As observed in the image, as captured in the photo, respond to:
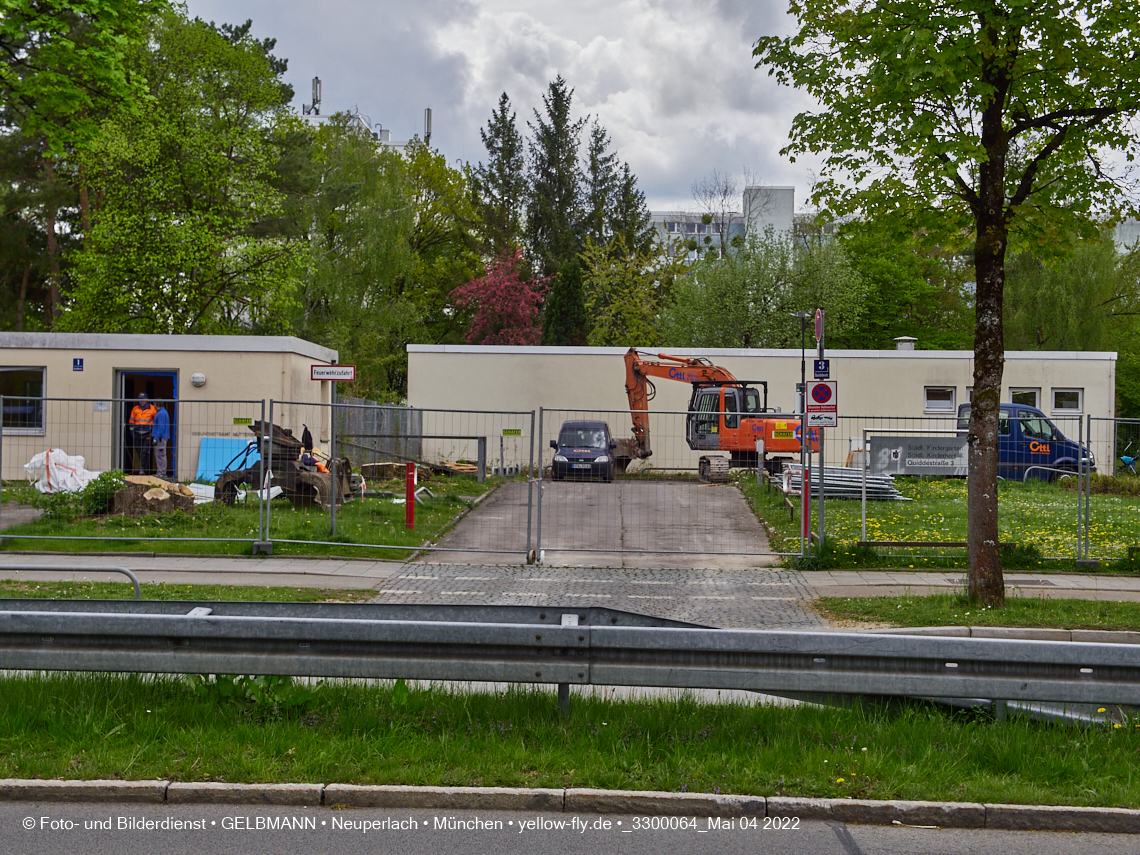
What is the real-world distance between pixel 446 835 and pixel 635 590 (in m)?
7.92

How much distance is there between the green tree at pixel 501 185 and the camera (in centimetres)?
5909

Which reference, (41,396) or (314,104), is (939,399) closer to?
(41,396)

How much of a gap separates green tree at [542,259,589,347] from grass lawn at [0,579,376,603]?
41.0 metres

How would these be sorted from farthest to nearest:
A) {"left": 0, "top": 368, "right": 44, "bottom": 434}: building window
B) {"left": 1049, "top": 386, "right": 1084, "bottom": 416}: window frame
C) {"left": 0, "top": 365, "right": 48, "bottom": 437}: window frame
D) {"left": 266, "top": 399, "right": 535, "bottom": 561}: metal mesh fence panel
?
1. {"left": 1049, "top": 386, "right": 1084, "bottom": 416}: window frame
2. {"left": 0, "top": 368, "right": 44, "bottom": 434}: building window
3. {"left": 0, "top": 365, "right": 48, "bottom": 437}: window frame
4. {"left": 266, "top": 399, "right": 535, "bottom": 561}: metal mesh fence panel

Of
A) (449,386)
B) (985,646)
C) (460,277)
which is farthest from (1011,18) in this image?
(460,277)

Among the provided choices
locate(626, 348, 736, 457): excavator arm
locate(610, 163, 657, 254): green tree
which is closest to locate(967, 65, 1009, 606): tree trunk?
locate(626, 348, 736, 457): excavator arm

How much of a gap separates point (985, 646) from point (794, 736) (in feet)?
3.72

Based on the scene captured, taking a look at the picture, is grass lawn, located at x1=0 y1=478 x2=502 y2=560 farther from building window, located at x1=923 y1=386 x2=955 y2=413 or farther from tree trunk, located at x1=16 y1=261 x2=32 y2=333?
tree trunk, located at x1=16 y1=261 x2=32 y2=333

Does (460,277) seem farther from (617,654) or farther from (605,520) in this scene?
(617,654)

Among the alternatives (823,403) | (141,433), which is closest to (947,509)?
(823,403)

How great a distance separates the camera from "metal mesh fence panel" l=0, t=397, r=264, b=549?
583 inches

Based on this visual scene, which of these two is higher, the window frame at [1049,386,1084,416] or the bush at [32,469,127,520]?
the window frame at [1049,386,1084,416]

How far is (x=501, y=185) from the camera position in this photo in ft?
200

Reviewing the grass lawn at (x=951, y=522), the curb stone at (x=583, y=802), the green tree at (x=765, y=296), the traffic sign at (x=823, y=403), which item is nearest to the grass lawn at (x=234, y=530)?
the grass lawn at (x=951, y=522)
